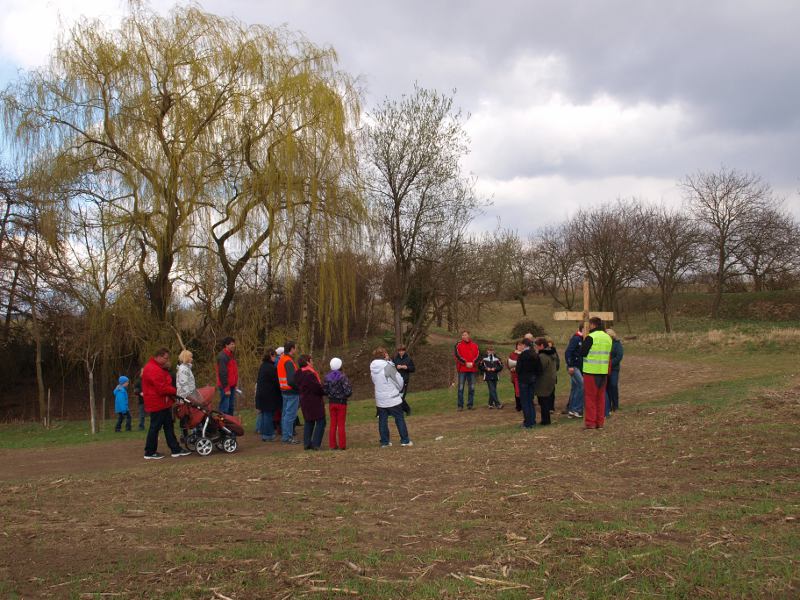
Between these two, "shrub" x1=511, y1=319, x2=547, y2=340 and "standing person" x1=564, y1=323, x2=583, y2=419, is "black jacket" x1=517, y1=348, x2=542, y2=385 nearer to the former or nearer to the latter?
"standing person" x1=564, y1=323, x2=583, y2=419

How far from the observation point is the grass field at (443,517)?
4.38 metres

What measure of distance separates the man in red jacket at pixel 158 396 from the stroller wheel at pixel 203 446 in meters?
0.33

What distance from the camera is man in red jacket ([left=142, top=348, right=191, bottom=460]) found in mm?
10203

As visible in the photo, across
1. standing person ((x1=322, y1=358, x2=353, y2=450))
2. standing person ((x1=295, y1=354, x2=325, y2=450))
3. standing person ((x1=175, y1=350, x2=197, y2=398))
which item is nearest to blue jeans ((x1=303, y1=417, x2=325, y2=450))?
standing person ((x1=295, y1=354, x2=325, y2=450))

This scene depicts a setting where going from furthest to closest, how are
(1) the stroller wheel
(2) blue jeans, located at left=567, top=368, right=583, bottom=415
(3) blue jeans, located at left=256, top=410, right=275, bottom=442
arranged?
(2) blue jeans, located at left=567, top=368, right=583, bottom=415, (3) blue jeans, located at left=256, top=410, right=275, bottom=442, (1) the stroller wheel

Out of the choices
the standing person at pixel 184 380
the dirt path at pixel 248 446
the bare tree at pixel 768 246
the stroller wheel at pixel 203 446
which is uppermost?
the bare tree at pixel 768 246

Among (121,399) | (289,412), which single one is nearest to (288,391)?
(289,412)

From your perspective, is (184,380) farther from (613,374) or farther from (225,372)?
(613,374)

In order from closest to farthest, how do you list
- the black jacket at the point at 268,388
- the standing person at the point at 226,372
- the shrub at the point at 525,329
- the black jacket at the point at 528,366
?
the black jacket at the point at 528,366 → the black jacket at the point at 268,388 → the standing person at the point at 226,372 → the shrub at the point at 525,329

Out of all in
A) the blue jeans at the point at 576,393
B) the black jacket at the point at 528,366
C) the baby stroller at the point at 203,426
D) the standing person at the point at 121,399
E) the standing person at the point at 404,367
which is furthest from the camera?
the standing person at the point at 121,399

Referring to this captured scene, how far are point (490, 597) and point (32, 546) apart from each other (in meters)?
3.79

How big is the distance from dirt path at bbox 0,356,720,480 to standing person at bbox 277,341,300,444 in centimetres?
30

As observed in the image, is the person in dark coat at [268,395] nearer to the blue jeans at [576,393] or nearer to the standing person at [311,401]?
the standing person at [311,401]

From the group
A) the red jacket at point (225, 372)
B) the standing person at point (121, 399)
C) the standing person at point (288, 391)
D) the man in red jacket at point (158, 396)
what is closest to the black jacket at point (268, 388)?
the standing person at point (288, 391)
